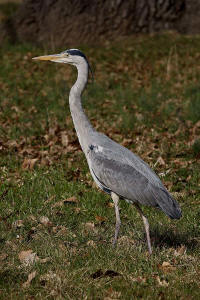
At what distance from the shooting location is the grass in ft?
14.9

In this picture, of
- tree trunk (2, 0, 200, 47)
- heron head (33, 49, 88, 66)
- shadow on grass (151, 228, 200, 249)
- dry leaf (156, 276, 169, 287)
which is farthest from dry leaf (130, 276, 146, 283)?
tree trunk (2, 0, 200, 47)

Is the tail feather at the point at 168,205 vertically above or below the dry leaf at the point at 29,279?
above

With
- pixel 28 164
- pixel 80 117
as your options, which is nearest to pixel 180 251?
pixel 80 117

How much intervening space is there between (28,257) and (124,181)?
114cm

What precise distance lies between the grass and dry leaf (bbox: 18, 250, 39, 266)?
0.04ft

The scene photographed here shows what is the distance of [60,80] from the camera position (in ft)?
42.0

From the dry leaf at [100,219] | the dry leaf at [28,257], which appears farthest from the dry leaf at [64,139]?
the dry leaf at [28,257]

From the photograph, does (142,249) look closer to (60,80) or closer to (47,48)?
(60,80)

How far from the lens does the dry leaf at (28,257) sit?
4.76m

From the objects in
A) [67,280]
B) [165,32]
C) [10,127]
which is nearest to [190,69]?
[165,32]

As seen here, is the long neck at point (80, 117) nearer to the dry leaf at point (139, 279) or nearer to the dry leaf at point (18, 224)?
the dry leaf at point (18, 224)

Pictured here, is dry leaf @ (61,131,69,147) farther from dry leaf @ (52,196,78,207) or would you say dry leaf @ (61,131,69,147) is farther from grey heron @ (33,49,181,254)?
grey heron @ (33,49,181,254)

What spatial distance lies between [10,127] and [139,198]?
5.06 metres

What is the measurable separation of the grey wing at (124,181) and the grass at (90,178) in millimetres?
442
